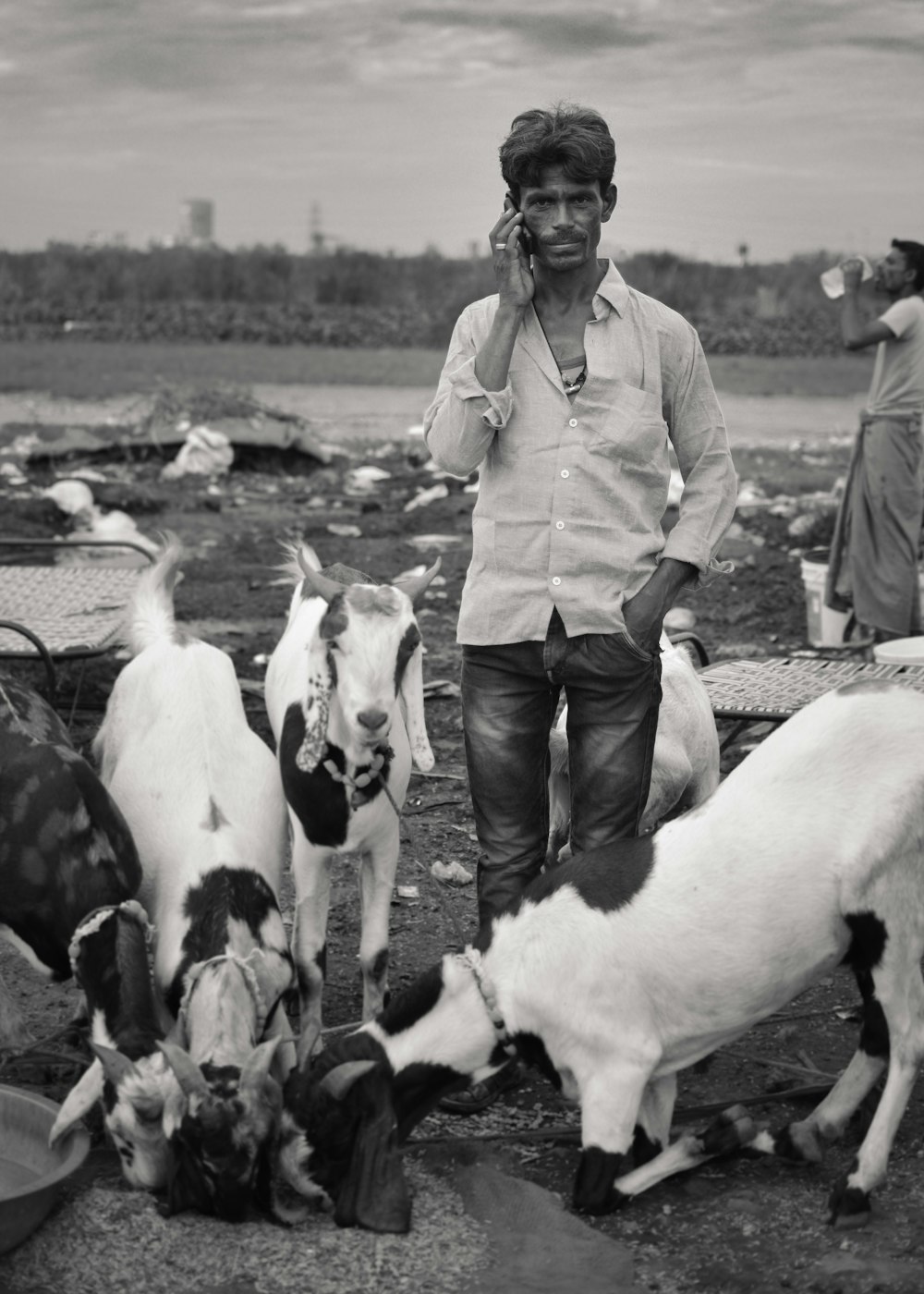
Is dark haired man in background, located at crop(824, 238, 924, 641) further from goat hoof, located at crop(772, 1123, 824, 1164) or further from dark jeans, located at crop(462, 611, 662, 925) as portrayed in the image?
goat hoof, located at crop(772, 1123, 824, 1164)

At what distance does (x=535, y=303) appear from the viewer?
388cm

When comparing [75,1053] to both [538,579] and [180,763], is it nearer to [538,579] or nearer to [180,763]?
[180,763]

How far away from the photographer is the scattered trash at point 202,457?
45.9ft

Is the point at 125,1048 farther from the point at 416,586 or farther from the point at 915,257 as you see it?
the point at 915,257

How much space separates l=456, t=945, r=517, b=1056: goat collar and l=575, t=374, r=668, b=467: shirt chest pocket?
4.08 feet

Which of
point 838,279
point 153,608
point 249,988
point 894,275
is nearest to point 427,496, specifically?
point 838,279

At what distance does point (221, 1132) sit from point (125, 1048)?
44 centimetres

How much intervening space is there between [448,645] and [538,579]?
477cm

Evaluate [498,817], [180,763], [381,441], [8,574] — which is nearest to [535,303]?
[498,817]

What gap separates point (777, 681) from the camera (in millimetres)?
5973

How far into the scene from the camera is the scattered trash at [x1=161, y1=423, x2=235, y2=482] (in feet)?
45.9

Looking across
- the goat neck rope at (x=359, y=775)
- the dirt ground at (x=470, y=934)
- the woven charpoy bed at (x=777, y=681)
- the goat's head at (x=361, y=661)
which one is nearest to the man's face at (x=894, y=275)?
the dirt ground at (x=470, y=934)

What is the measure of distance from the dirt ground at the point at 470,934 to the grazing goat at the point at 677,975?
121mm

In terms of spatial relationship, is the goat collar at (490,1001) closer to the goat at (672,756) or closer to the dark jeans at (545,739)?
the dark jeans at (545,739)
